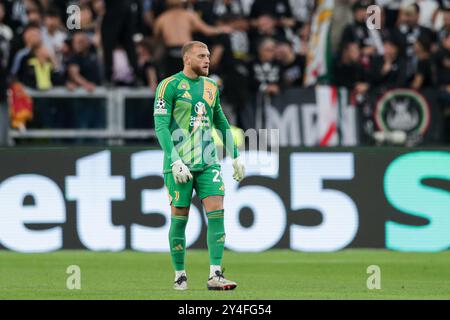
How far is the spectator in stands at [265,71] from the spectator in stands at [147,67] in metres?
1.44

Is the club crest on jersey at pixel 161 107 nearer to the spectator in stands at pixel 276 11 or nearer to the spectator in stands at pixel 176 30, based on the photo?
the spectator in stands at pixel 176 30

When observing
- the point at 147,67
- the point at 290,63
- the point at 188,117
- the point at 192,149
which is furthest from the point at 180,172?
the point at 290,63

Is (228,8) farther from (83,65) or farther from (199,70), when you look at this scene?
(199,70)

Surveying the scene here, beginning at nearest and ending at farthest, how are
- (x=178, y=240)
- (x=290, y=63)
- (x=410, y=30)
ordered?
(x=178, y=240) → (x=290, y=63) → (x=410, y=30)

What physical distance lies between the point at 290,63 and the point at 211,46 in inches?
54.8

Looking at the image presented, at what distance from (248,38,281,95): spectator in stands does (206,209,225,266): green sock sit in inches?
272

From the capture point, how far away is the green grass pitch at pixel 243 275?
37.0 feet

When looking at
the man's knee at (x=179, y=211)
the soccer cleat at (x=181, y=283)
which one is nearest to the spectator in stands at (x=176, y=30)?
the man's knee at (x=179, y=211)

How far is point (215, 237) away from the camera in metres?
11.3

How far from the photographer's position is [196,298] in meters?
10.5
